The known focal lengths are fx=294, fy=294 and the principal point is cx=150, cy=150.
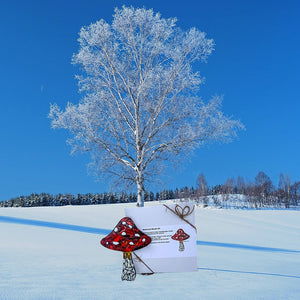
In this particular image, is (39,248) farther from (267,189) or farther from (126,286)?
(267,189)

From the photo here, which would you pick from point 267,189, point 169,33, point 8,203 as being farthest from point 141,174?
point 8,203

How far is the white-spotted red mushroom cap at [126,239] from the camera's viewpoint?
3217 mm

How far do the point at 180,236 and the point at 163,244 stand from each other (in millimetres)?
218

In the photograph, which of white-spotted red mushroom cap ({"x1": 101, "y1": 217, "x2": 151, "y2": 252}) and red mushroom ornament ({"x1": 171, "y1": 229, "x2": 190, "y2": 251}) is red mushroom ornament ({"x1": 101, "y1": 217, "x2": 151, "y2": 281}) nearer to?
white-spotted red mushroom cap ({"x1": 101, "y1": 217, "x2": 151, "y2": 252})

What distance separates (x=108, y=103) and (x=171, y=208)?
877 centimetres

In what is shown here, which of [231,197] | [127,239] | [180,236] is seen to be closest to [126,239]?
[127,239]

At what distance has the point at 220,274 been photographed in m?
4.39

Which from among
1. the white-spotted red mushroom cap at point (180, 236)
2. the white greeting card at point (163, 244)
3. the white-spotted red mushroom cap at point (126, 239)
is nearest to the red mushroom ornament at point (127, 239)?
the white-spotted red mushroom cap at point (126, 239)

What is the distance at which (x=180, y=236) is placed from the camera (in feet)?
11.2

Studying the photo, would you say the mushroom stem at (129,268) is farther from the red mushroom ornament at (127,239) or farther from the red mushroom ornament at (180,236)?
the red mushroom ornament at (180,236)

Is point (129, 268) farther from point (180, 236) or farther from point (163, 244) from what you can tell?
point (180, 236)

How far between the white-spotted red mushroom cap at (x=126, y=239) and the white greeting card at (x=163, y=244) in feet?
0.39

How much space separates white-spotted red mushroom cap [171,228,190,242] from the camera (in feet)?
11.2

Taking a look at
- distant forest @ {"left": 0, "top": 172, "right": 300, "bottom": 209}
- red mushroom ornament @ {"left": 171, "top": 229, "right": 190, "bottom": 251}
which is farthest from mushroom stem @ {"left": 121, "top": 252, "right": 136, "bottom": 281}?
distant forest @ {"left": 0, "top": 172, "right": 300, "bottom": 209}
